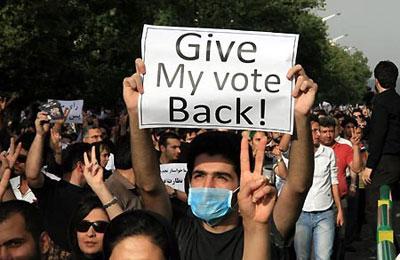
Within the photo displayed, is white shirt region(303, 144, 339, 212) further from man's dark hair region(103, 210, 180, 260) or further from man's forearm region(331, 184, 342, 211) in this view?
man's dark hair region(103, 210, 180, 260)

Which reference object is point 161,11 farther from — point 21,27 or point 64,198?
point 64,198

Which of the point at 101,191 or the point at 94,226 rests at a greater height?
the point at 101,191

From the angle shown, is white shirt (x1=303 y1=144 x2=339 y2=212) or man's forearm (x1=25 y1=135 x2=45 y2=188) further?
white shirt (x1=303 y1=144 x2=339 y2=212)

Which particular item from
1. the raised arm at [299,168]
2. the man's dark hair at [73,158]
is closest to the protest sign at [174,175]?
the man's dark hair at [73,158]

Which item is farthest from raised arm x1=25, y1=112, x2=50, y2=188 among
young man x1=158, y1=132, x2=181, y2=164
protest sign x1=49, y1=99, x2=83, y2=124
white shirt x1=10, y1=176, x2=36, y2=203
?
protest sign x1=49, y1=99, x2=83, y2=124

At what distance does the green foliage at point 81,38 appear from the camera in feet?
94.6

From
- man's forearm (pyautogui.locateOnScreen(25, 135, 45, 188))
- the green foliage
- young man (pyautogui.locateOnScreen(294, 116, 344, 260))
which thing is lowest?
young man (pyautogui.locateOnScreen(294, 116, 344, 260))

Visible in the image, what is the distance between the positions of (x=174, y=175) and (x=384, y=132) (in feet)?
7.26

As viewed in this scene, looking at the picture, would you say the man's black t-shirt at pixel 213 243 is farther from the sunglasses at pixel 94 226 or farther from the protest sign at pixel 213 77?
the sunglasses at pixel 94 226

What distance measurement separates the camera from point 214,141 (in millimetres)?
4391

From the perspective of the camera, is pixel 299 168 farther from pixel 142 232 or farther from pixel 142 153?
pixel 142 232

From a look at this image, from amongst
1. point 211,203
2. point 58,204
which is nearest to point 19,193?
point 58,204

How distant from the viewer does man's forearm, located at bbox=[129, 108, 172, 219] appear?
4473 mm

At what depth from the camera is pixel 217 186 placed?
4.33m
